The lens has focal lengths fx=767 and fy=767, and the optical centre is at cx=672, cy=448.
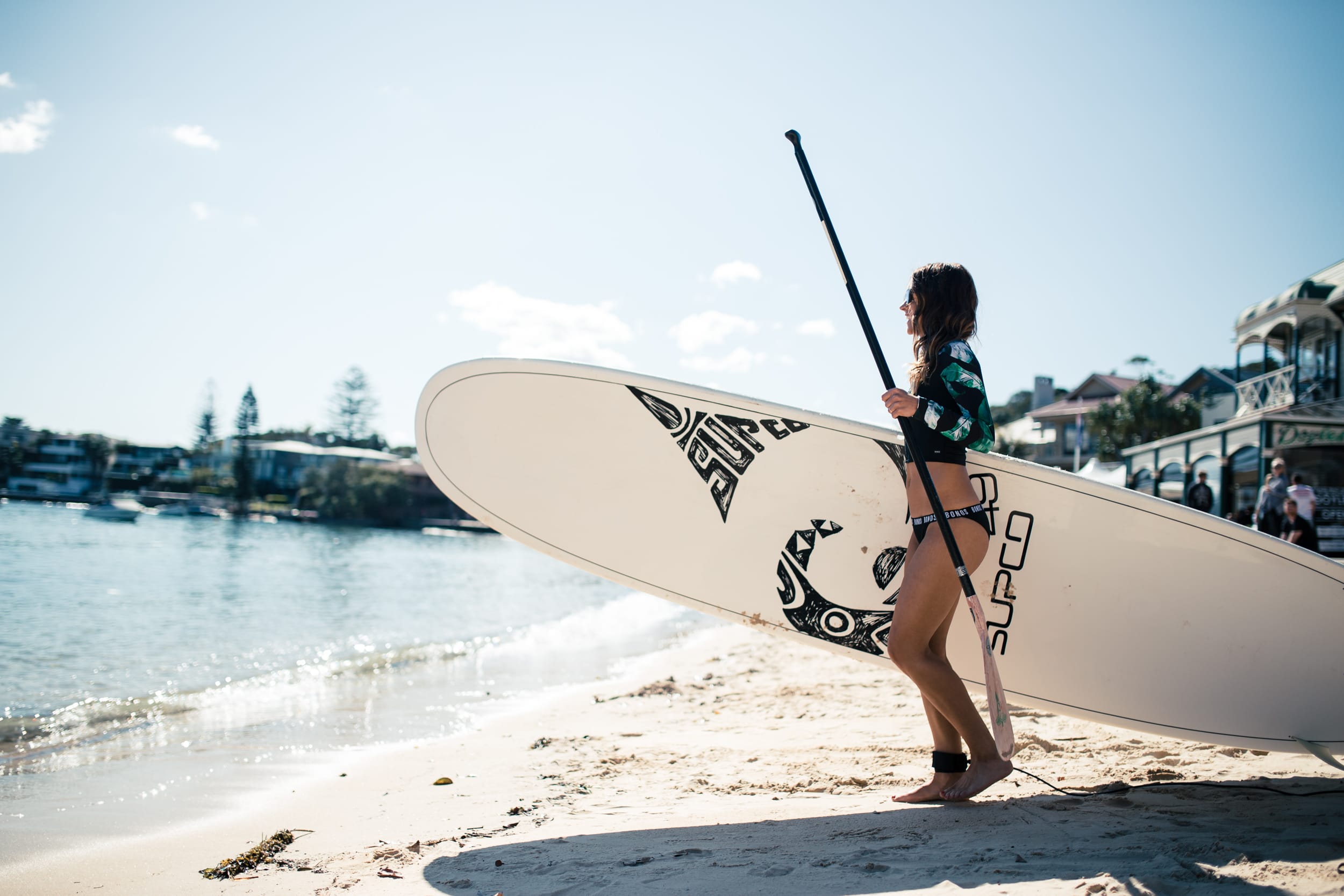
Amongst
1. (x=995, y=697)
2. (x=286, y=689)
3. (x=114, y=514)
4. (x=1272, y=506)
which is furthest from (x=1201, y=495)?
(x=114, y=514)

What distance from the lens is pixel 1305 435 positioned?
10.6 metres

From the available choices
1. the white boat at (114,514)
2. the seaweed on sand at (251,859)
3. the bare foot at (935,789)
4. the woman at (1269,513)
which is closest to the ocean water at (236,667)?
the seaweed on sand at (251,859)

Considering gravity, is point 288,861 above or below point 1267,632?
below

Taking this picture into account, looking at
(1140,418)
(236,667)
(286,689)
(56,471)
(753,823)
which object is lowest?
(56,471)

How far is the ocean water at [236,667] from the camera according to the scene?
129 inches

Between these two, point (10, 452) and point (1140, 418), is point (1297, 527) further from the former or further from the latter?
point (10, 452)

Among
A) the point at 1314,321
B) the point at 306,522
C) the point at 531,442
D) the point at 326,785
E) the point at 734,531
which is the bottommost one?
the point at 306,522

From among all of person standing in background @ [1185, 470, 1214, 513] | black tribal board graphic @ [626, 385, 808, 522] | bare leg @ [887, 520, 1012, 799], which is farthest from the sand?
person standing in background @ [1185, 470, 1214, 513]

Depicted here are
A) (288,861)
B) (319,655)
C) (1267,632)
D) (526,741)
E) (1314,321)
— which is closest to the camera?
(288,861)

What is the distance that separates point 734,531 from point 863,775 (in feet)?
3.09

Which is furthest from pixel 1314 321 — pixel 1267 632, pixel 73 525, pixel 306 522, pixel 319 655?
pixel 306 522

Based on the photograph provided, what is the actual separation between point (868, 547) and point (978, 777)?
0.87 metres

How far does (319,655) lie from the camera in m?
7.30

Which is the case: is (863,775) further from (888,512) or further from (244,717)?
(244,717)
